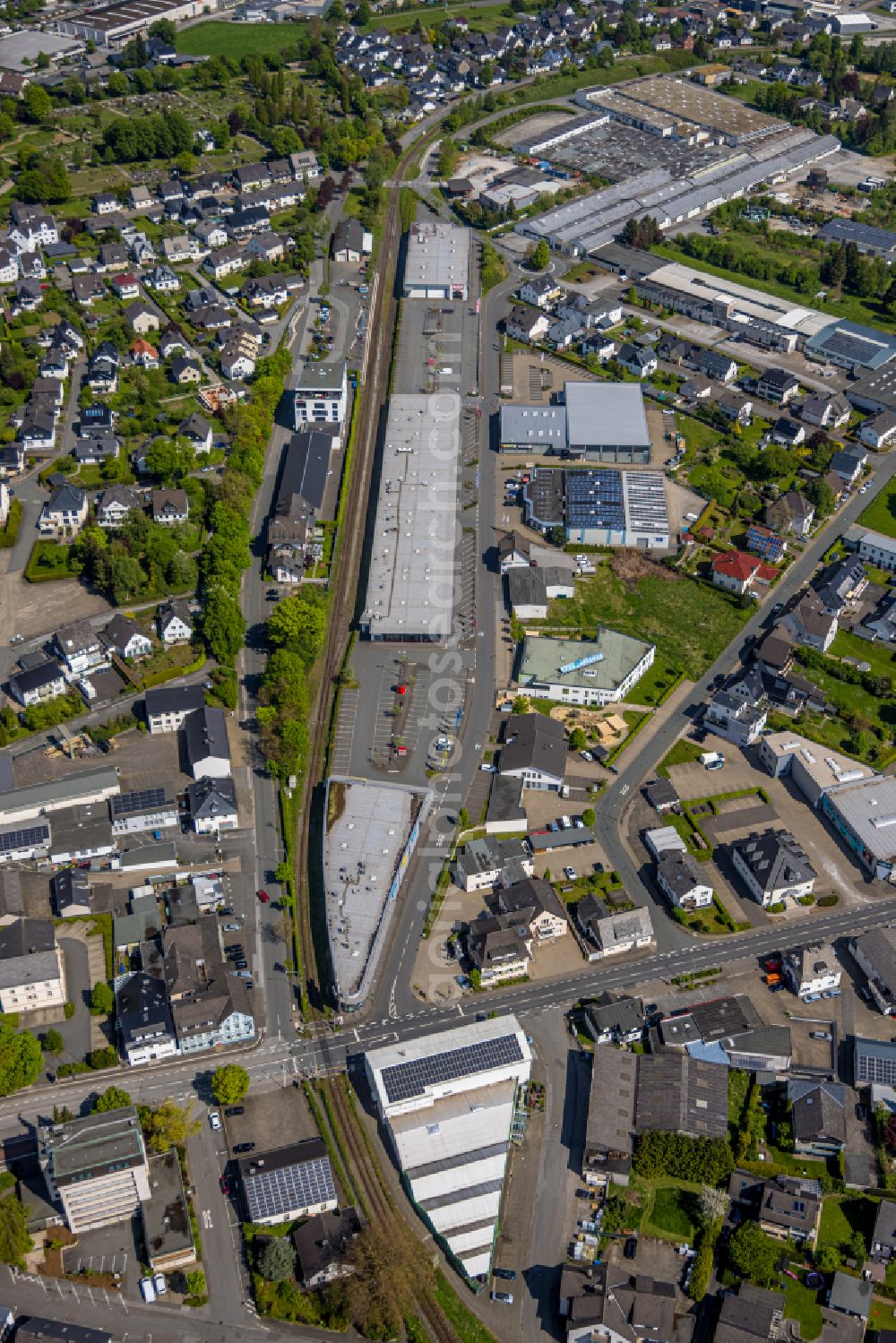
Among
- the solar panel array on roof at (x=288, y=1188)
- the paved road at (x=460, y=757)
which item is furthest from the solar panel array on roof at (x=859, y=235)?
the solar panel array on roof at (x=288, y=1188)

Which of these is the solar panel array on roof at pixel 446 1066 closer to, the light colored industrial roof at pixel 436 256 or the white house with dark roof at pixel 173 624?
the white house with dark roof at pixel 173 624

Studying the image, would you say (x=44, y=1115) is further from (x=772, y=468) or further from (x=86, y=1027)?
(x=772, y=468)

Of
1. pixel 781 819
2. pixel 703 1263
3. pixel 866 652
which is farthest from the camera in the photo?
pixel 866 652

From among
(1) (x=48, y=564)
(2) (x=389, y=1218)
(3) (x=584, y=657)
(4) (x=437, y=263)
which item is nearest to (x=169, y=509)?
(1) (x=48, y=564)

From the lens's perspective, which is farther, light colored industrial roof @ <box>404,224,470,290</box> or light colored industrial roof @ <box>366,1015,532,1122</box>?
light colored industrial roof @ <box>404,224,470,290</box>

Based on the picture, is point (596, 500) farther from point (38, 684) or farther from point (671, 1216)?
point (671, 1216)

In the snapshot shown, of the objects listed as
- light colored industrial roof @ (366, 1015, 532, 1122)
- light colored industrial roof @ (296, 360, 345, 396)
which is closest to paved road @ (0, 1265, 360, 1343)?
light colored industrial roof @ (366, 1015, 532, 1122)

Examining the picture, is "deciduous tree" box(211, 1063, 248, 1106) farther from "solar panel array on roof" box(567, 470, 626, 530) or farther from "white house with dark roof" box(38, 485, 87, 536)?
"solar panel array on roof" box(567, 470, 626, 530)
